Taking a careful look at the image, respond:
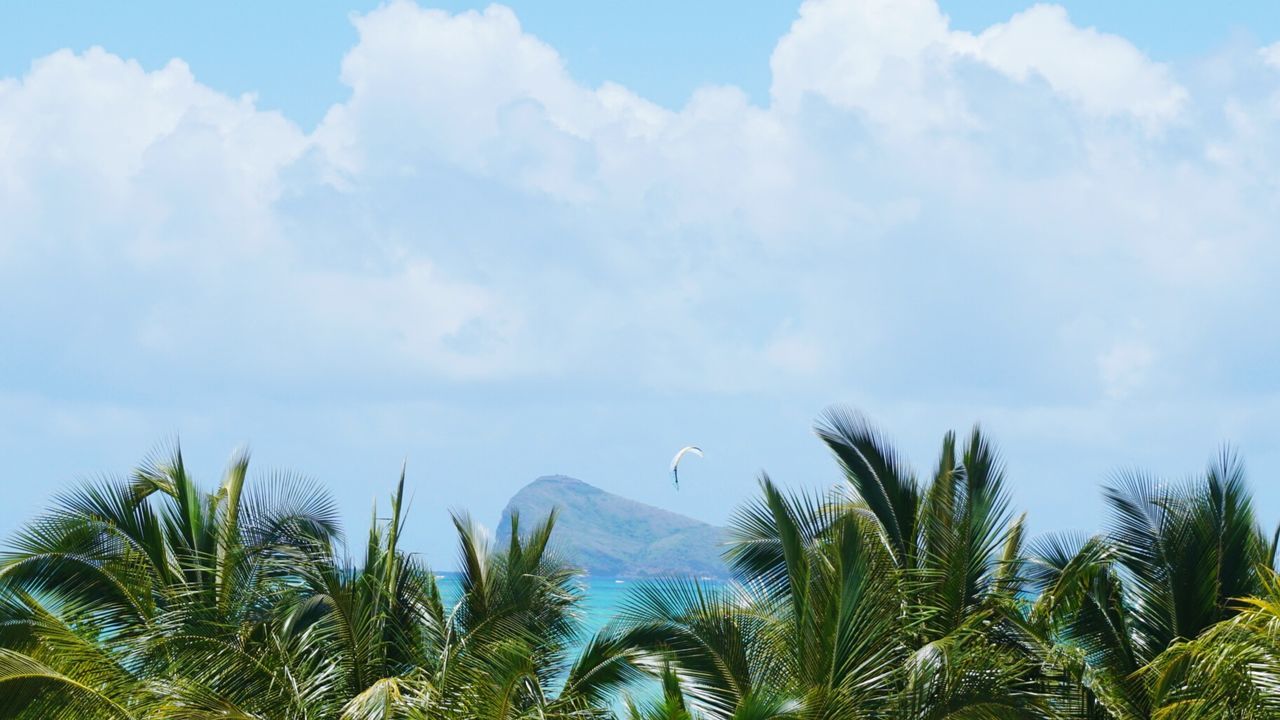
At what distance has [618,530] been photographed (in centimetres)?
13275

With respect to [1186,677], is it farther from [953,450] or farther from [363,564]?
[363,564]

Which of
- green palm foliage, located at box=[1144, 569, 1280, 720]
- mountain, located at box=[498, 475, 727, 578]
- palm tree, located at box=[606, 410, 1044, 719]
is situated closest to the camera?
green palm foliage, located at box=[1144, 569, 1280, 720]

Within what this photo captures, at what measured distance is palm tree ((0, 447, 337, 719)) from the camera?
12.8 meters

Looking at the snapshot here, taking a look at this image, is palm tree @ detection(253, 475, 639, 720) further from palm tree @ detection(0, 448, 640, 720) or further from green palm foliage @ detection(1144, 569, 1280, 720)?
green palm foliage @ detection(1144, 569, 1280, 720)

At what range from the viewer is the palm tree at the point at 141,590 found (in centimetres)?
1275

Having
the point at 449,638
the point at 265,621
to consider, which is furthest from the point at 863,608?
the point at 265,621

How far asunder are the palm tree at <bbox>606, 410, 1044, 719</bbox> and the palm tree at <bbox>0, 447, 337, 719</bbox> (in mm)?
4009

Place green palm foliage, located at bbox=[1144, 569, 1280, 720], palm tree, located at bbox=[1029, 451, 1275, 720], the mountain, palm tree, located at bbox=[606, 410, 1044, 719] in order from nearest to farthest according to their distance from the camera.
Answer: green palm foliage, located at bbox=[1144, 569, 1280, 720], palm tree, located at bbox=[606, 410, 1044, 719], palm tree, located at bbox=[1029, 451, 1275, 720], the mountain

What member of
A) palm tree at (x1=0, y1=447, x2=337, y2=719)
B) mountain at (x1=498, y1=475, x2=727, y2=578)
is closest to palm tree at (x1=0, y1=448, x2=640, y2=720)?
palm tree at (x1=0, y1=447, x2=337, y2=719)

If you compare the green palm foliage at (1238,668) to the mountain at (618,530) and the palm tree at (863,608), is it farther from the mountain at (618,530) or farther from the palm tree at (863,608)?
the mountain at (618,530)

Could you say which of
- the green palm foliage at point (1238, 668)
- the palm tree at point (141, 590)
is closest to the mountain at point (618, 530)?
the palm tree at point (141, 590)

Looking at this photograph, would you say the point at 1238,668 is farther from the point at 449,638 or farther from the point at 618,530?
the point at 618,530

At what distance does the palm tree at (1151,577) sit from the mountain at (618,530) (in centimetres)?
9111

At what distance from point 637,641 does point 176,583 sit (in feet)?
20.4
